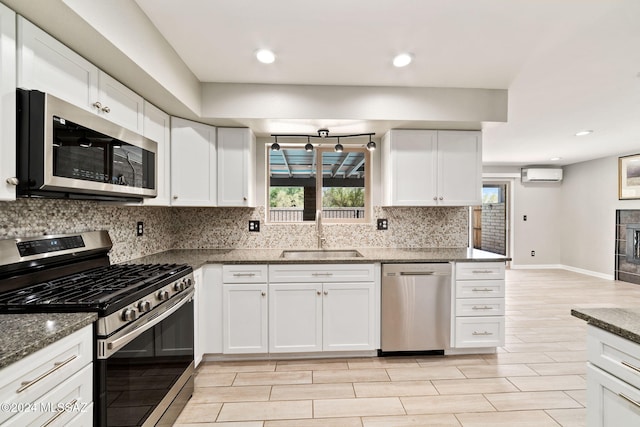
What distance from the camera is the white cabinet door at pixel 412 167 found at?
287 cm

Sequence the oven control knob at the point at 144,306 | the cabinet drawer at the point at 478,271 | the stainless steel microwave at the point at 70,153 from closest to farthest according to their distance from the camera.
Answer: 1. the stainless steel microwave at the point at 70,153
2. the oven control knob at the point at 144,306
3. the cabinet drawer at the point at 478,271

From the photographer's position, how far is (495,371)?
245 centimetres

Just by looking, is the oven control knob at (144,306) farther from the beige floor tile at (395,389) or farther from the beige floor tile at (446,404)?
the beige floor tile at (446,404)

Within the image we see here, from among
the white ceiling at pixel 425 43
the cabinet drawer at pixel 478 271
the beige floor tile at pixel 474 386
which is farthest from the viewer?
the cabinet drawer at pixel 478 271

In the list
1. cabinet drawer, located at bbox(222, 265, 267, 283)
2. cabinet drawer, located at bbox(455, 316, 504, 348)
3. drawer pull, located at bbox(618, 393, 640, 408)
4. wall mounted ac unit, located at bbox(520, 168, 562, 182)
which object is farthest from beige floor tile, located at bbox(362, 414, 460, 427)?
wall mounted ac unit, located at bbox(520, 168, 562, 182)

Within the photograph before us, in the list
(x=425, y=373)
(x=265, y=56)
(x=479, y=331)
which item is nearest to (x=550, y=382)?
(x=479, y=331)

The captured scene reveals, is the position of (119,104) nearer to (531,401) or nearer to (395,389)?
(395,389)

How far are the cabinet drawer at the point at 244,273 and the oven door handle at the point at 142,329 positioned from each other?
0.53 m

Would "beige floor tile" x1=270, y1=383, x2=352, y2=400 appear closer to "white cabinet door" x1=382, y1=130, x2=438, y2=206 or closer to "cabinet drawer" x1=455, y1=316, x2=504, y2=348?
"cabinet drawer" x1=455, y1=316, x2=504, y2=348

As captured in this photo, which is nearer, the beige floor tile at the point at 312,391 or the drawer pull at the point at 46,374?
the drawer pull at the point at 46,374

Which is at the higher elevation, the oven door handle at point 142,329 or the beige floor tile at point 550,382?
the oven door handle at point 142,329

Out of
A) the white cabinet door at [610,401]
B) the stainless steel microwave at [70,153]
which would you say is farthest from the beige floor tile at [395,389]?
the stainless steel microwave at [70,153]

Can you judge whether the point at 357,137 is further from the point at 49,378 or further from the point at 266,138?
the point at 49,378

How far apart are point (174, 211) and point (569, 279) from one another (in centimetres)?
691
